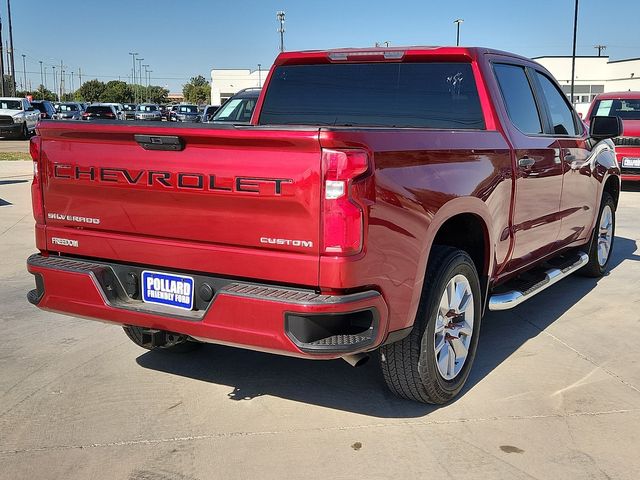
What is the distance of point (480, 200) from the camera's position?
403cm

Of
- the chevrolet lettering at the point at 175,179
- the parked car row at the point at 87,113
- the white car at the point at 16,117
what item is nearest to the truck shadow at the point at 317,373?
the chevrolet lettering at the point at 175,179

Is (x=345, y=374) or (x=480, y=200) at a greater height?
(x=480, y=200)

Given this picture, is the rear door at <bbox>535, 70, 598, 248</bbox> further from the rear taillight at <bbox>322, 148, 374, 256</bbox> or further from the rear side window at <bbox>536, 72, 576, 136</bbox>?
the rear taillight at <bbox>322, 148, 374, 256</bbox>

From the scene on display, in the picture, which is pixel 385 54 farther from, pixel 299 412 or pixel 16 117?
pixel 16 117

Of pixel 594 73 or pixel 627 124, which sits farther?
pixel 594 73

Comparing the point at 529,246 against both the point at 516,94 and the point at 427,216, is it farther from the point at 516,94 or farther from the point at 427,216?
the point at 427,216

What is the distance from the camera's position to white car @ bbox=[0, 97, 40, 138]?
30.4 metres

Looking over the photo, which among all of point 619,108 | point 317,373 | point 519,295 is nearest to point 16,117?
point 619,108

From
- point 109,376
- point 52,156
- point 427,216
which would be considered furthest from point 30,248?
point 427,216

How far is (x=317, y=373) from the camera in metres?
4.49

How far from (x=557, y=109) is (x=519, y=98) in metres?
0.87

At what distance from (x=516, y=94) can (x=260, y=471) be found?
3144 millimetres

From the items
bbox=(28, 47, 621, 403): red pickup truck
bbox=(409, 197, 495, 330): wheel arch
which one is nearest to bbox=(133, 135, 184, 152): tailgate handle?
bbox=(28, 47, 621, 403): red pickup truck

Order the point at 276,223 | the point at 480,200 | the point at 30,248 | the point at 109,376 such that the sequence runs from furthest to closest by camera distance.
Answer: the point at 30,248 → the point at 109,376 → the point at 480,200 → the point at 276,223
